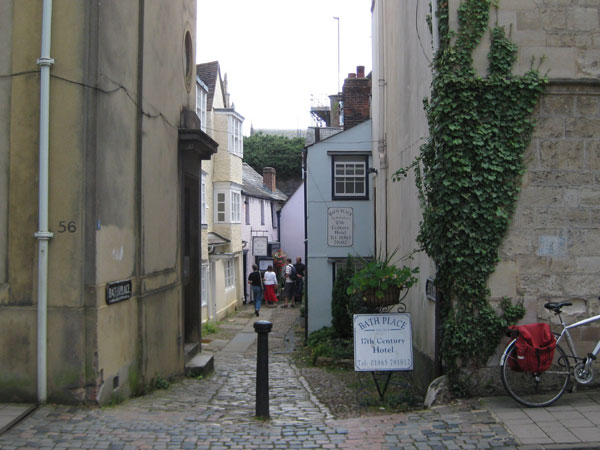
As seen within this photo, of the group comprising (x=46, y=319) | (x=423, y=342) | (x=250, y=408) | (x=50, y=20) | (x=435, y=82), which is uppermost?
(x=50, y=20)

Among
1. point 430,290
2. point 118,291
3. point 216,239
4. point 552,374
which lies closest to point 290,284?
point 216,239

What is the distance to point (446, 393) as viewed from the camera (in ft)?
23.7

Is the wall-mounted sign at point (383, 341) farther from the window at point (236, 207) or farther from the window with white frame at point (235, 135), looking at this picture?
the window at point (236, 207)

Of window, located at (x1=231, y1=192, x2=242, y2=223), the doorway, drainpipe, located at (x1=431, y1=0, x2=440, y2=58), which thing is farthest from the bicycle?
window, located at (x1=231, y1=192, x2=242, y2=223)

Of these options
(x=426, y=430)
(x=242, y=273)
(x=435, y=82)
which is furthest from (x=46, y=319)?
(x=242, y=273)

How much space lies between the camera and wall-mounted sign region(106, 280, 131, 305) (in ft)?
22.8

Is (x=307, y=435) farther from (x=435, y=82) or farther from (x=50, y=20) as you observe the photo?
(x=50, y=20)

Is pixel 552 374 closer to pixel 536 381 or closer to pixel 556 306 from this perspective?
pixel 536 381

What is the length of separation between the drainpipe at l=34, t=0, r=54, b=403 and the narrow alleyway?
0.50 meters

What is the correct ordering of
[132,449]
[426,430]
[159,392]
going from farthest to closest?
1. [159,392]
2. [426,430]
3. [132,449]

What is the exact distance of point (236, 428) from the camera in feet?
21.1

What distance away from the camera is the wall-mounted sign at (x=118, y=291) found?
274 inches

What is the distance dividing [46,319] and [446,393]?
4.40 metres

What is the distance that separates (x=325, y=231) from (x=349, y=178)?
5.68ft
